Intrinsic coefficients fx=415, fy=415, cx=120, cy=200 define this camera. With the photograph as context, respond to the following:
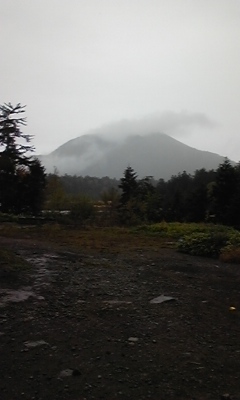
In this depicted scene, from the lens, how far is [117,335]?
362 cm

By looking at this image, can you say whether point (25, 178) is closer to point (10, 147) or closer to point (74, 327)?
point (10, 147)

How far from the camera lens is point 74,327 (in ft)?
12.3

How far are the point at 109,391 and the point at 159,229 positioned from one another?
1159 centimetres

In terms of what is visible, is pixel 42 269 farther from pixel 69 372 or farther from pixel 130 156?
pixel 130 156

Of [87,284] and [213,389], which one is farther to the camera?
[87,284]

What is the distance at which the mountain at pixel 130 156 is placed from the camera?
442ft

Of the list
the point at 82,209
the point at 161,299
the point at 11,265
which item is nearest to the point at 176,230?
the point at 82,209

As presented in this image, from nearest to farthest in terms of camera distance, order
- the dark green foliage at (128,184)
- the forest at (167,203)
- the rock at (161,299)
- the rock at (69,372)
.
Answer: the rock at (69,372) < the rock at (161,299) < the forest at (167,203) < the dark green foliage at (128,184)

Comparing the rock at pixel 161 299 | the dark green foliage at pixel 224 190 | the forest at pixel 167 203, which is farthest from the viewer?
the dark green foliage at pixel 224 190

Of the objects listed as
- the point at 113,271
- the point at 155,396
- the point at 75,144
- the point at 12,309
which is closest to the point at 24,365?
the point at 155,396

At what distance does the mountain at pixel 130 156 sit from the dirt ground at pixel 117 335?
121432mm

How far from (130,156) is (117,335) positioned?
148287mm

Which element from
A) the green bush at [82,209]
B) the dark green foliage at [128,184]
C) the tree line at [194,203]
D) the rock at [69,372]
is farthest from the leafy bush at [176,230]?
the dark green foliage at [128,184]

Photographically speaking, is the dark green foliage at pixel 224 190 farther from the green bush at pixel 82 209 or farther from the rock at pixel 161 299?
the rock at pixel 161 299
